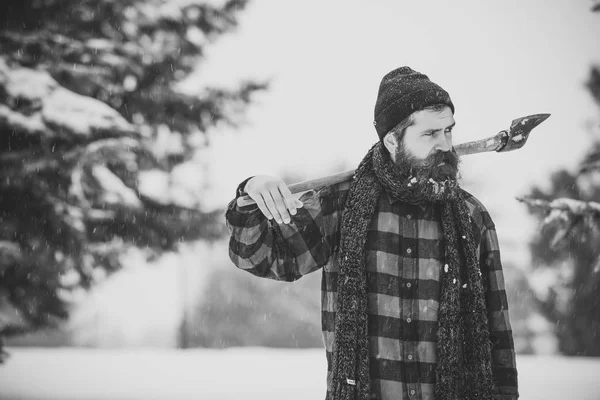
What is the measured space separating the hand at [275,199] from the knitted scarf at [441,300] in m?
0.32

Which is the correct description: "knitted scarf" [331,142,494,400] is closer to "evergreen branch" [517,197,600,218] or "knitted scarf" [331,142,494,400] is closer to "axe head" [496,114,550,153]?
"axe head" [496,114,550,153]

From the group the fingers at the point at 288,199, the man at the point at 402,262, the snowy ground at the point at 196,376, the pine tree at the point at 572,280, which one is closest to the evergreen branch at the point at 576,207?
the man at the point at 402,262

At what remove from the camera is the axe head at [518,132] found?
1.60 m

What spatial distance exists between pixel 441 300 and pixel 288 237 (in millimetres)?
517

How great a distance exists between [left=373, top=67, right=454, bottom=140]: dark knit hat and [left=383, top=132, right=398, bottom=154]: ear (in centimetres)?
2

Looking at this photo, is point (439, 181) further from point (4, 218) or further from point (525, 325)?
point (525, 325)

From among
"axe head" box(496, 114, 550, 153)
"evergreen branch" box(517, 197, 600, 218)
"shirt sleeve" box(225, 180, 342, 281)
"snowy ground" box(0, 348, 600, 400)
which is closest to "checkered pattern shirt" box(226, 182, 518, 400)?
"shirt sleeve" box(225, 180, 342, 281)

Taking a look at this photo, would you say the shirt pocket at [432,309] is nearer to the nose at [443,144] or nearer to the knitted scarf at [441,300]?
the knitted scarf at [441,300]

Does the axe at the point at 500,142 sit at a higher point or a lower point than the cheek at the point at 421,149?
higher

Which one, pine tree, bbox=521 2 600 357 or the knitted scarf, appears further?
pine tree, bbox=521 2 600 357

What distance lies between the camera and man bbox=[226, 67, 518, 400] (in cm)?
140

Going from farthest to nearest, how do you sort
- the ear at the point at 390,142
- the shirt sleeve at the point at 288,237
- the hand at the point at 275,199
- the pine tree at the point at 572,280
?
the pine tree at the point at 572,280
the ear at the point at 390,142
the shirt sleeve at the point at 288,237
the hand at the point at 275,199

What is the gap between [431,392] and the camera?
1.41 meters

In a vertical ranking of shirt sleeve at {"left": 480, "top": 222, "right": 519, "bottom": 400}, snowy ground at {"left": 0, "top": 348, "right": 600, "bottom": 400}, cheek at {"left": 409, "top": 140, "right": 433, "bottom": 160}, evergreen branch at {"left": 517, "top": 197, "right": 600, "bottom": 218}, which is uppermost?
evergreen branch at {"left": 517, "top": 197, "right": 600, "bottom": 218}
